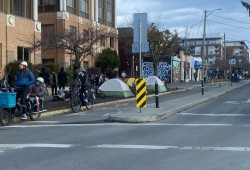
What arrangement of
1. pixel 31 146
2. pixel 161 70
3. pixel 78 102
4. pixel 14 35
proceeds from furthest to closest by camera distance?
pixel 161 70 → pixel 14 35 → pixel 78 102 → pixel 31 146

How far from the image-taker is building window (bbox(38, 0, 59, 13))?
40531mm

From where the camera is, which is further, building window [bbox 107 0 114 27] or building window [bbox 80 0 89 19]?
building window [bbox 107 0 114 27]

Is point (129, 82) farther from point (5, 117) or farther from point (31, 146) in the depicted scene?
point (31, 146)

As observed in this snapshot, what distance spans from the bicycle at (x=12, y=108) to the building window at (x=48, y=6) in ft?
85.7

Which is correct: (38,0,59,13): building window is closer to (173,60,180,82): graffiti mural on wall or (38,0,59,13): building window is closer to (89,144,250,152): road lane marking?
(173,60,180,82): graffiti mural on wall

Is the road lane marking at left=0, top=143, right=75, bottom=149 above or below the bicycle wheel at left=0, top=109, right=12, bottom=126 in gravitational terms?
below

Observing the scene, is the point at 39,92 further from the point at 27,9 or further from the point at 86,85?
the point at 27,9

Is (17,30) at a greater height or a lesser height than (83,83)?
greater

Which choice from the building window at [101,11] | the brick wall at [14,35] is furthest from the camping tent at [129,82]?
the building window at [101,11]

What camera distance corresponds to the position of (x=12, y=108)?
1448 centimetres

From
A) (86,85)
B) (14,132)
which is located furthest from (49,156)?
(86,85)

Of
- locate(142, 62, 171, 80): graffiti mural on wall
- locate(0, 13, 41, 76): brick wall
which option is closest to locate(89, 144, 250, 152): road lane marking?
locate(0, 13, 41, 76): brick wall

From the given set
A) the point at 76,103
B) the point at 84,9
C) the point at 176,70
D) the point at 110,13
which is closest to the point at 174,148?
the point at 76,103

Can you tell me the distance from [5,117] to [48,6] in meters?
28.5
